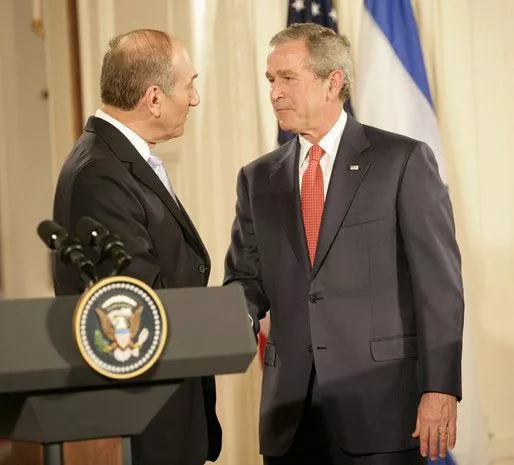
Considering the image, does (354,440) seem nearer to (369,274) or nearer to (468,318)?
(369,274)

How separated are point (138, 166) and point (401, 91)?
2.01 meters

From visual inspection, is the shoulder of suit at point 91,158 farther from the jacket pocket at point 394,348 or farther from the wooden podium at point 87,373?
the jacket pocket at point 394,348

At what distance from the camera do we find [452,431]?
2615 millimetres

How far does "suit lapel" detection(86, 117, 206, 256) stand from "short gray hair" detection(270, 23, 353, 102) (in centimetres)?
69

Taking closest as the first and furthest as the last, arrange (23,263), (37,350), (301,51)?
1. (37,350)
2. (301,51)
3. (23,263)

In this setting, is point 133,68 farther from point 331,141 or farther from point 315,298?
point 315,298

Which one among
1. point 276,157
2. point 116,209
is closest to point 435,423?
point 276,157

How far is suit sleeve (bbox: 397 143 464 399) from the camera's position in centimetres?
258

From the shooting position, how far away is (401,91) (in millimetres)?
4164

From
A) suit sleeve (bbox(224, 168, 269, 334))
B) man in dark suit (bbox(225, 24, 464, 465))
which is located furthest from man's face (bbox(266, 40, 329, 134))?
suit sleeve (bbox(224, 168, 269, 334))

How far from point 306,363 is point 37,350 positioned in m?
1.26

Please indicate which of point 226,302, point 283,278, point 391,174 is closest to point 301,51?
point 391,174

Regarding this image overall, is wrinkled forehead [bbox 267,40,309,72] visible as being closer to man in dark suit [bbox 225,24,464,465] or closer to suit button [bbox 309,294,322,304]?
man in dark suit [bbox 225,24,464,465]

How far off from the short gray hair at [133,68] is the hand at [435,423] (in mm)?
1116
